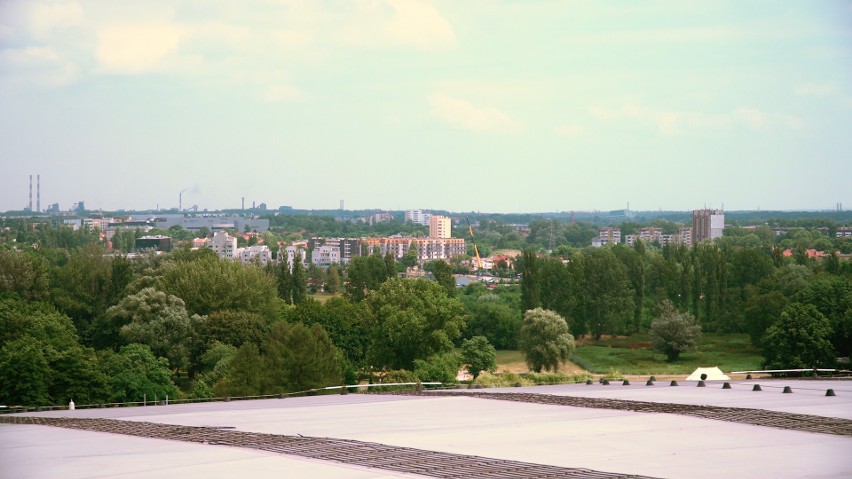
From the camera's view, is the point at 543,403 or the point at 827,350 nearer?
the point at 543,403

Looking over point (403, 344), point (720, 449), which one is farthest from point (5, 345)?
point (720, 449)

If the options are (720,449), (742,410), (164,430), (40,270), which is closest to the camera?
(720,449)

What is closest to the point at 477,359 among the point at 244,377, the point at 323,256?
the point at 244,377

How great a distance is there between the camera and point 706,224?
184125mm

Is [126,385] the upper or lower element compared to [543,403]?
lower

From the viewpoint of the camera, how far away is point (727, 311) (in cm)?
7100

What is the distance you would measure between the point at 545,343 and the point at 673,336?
31.9 feet

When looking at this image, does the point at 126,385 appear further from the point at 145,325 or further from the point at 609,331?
the point at 609,331

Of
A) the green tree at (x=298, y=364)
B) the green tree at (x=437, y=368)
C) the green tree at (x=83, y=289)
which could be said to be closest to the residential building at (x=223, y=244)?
the green tree at (x=83, y=289)

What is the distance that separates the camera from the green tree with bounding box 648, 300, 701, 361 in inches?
2375

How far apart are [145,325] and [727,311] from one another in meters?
40.3

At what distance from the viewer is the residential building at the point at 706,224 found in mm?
181750

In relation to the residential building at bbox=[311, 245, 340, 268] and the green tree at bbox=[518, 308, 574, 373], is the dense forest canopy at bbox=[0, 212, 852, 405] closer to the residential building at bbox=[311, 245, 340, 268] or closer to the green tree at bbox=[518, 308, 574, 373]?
the green tree at bbox=[518, 308, 574, 373]

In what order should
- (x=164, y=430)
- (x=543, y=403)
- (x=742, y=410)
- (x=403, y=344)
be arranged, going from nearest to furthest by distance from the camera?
(x=164, y=430), (x=742, y=410), (x=543, y=403), (x=403, y=344)
